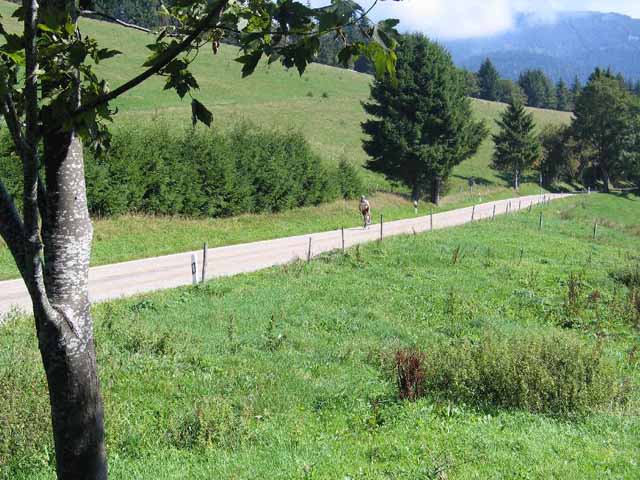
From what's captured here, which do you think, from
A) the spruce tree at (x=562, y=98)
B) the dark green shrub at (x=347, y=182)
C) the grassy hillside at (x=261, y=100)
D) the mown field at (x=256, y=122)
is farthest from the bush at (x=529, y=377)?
the spruce tree at (x=562, y=98)

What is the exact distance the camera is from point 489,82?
5782 inches

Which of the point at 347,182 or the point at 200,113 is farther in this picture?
the point at 347,182

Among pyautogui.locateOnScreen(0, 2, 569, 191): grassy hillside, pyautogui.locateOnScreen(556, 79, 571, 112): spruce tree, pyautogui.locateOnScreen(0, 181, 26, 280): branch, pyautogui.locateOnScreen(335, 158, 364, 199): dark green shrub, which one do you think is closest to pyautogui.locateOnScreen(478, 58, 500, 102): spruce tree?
pyautogui.locateOnScreen(556, 79, 571, 112): spruce tree

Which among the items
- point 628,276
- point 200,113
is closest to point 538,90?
point 628,276

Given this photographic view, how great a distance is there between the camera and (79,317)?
11.1 ft

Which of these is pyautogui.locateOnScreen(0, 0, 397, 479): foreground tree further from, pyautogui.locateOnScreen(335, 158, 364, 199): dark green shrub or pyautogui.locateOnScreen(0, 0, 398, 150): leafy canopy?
pyautogui.locateOnScreen(335, 158, 364, 199): dark green shrub

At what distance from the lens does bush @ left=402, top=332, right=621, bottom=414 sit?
24.6 feet

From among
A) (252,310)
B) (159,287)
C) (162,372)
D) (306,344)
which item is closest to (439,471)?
(162,372)

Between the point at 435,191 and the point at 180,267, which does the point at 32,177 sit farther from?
the point at 435,191

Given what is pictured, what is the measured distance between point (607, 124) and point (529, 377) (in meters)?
76.6

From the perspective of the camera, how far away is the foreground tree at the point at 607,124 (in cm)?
7269

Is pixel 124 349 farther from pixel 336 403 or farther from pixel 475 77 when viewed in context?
pixel 475 77

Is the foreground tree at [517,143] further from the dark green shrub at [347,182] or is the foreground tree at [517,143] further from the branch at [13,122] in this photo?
the branch at [13,122]

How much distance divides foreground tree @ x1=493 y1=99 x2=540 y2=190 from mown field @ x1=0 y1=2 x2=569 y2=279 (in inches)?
105
